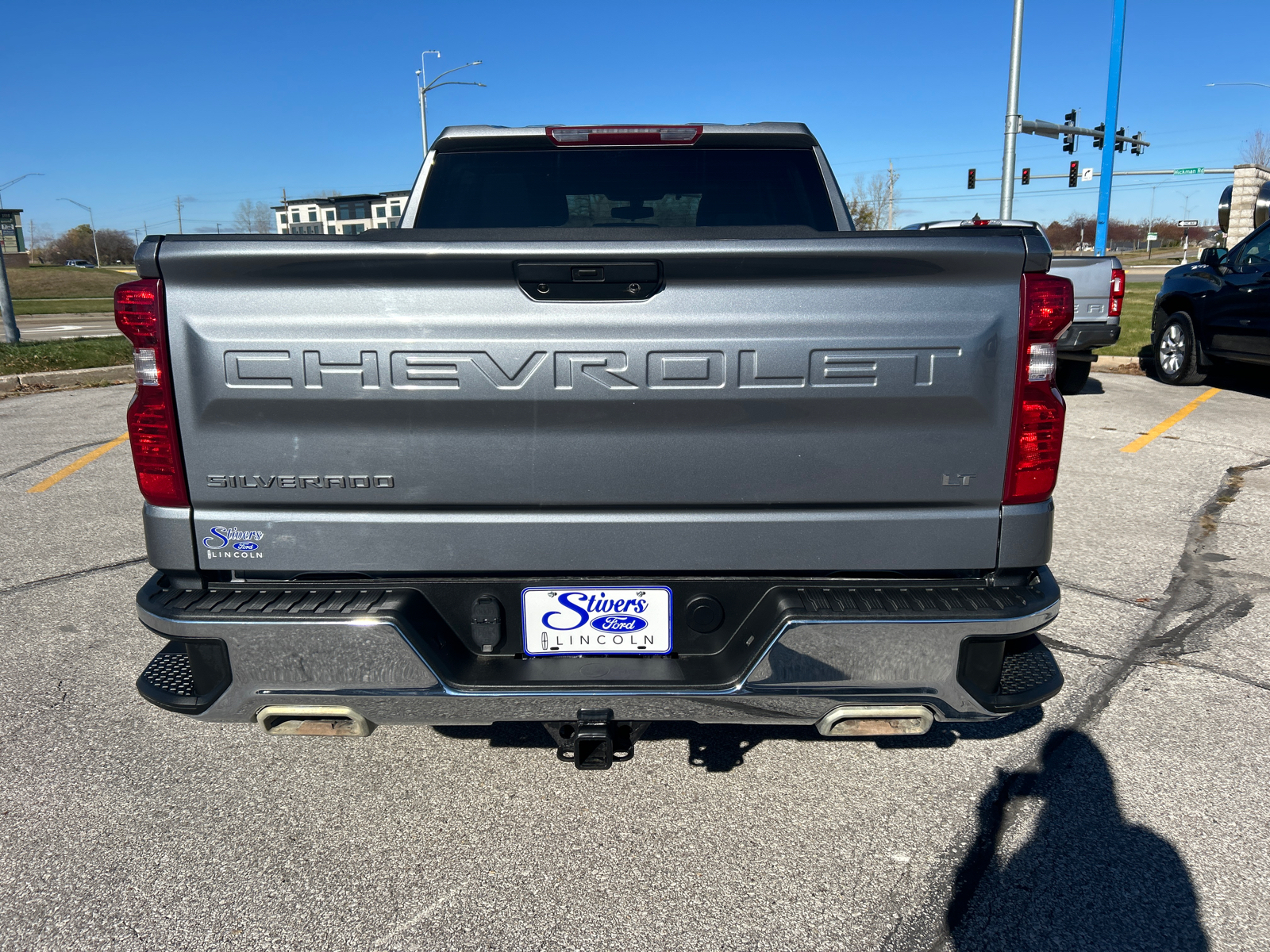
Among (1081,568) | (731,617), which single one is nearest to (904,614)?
(731,617)

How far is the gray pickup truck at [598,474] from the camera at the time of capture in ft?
7.04

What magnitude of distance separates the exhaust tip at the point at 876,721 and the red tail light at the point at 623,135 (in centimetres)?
228

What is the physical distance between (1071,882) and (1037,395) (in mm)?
1284

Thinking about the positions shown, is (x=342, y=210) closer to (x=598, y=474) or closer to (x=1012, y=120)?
(x=1012, y=120)

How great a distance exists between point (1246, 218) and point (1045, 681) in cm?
3277

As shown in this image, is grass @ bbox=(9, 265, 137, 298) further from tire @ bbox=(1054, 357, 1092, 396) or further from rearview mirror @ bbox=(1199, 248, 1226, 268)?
rearview mirror @ bbox=(1199, 248, 1226, 268)

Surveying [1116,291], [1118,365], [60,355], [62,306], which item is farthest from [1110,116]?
[62,306]

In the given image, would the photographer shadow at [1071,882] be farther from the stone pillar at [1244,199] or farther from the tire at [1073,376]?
the stone pillar at [1244,199]

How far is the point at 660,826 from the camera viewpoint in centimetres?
269

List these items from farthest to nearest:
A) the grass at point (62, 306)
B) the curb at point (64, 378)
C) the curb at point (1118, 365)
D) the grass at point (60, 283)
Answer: the grass at point (60, 283) → the grass at point (62, 306) → the curb at point (1118, 365) → the curb at point (64, 378)

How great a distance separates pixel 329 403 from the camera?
2.17 m

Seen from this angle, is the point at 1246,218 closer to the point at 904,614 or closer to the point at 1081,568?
the point at 1081,568

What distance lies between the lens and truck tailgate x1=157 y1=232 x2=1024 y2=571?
2.14m

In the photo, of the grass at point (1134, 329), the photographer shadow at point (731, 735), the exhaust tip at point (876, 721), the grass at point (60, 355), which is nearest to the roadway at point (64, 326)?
the grass at point (60, 355)
